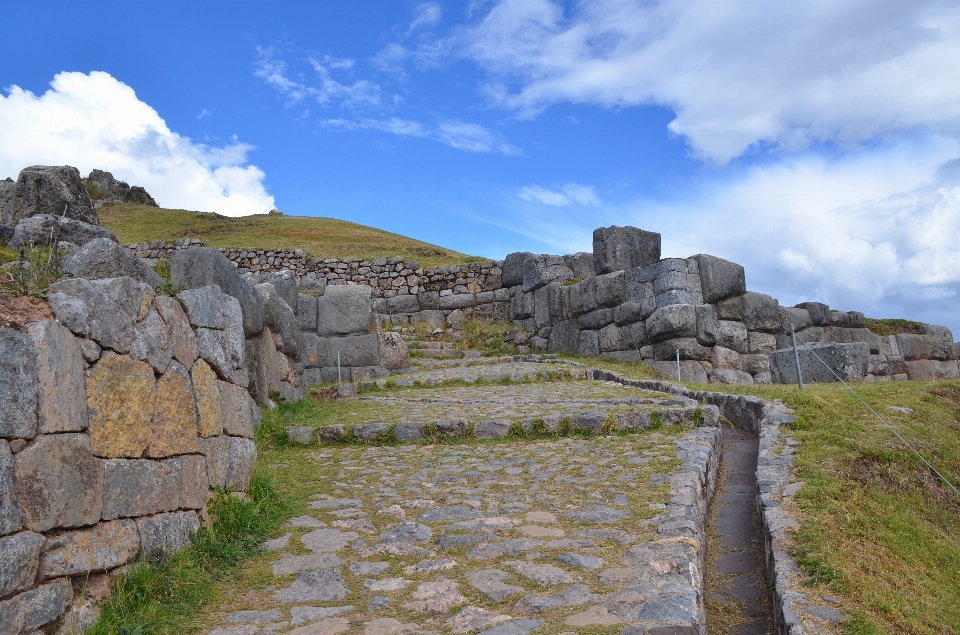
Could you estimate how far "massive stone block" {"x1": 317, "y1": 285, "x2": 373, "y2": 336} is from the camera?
49.8ft

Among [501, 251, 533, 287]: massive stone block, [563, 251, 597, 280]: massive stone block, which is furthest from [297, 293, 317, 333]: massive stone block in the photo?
[501, 251, 533, 287]: massive stone block

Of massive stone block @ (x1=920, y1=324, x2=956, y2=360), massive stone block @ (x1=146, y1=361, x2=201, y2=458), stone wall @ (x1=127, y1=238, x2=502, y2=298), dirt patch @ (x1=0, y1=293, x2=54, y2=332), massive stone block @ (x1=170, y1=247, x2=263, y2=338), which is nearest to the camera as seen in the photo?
dirt patch @ (x1=0, y1=293, x2=54, y2=332)

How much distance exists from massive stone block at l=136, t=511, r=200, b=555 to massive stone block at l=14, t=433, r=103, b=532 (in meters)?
0.45

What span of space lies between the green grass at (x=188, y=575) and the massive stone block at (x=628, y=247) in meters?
14.1

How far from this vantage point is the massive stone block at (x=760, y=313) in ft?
55.4

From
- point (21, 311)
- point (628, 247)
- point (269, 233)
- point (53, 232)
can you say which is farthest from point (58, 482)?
point (269, 233)

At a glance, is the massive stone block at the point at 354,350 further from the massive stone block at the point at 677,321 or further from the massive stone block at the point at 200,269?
the massive stone block at the point at 200,269

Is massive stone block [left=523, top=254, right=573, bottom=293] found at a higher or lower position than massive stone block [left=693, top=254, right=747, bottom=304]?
higher

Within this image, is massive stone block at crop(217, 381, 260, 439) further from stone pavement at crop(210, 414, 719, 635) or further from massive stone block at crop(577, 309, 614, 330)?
massive stone block at crop(577, 309, 614, 330)

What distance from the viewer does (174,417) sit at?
4.60m

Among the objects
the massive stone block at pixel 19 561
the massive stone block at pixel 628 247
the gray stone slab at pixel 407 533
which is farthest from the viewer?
the massive stone block at pixel 628 247

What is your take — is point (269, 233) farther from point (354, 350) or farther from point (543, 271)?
point (354, 350)

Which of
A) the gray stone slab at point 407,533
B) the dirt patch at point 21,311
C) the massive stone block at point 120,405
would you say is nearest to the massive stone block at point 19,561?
the massive stone block at point 120,405

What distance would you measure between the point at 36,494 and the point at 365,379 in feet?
38.0
